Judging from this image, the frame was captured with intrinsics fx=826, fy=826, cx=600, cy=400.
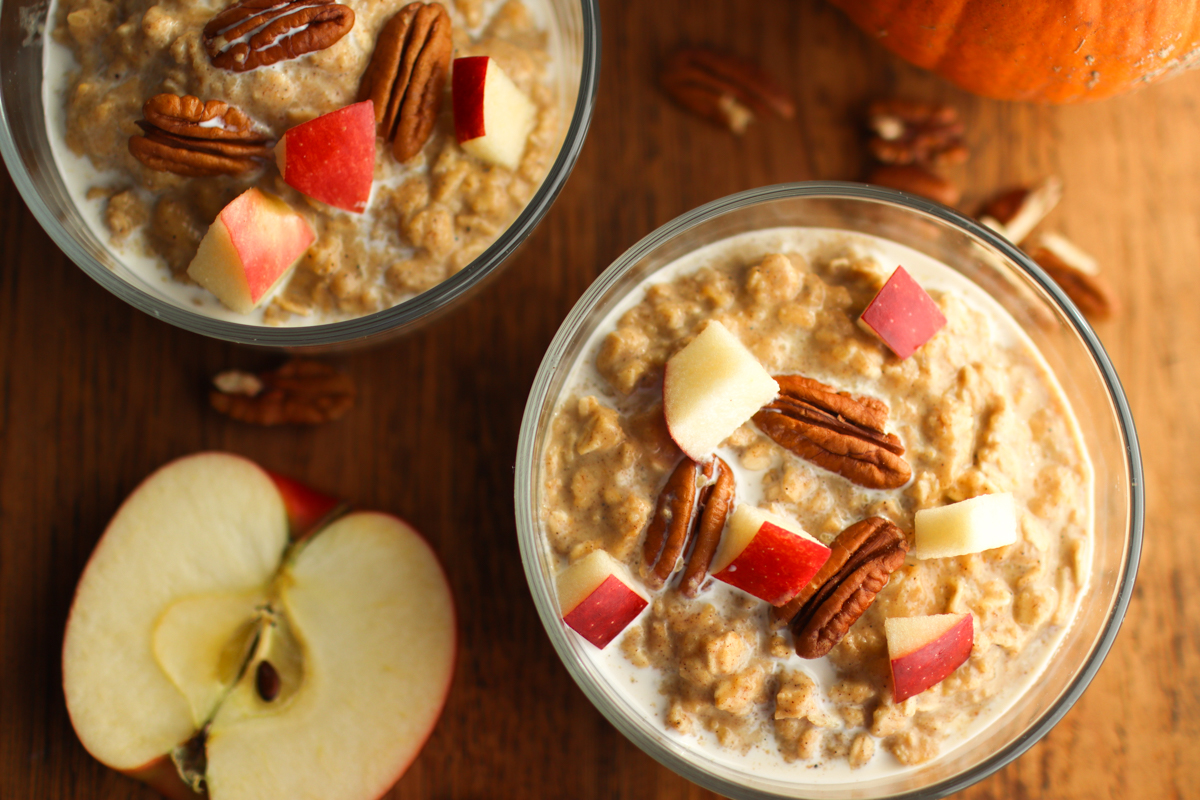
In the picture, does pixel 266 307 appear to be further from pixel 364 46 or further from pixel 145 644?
pixel 145 644

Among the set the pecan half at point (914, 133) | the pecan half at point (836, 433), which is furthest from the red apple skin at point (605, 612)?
the pecan half at point (914, 133)

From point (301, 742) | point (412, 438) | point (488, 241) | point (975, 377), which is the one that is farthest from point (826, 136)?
point (301, 742)

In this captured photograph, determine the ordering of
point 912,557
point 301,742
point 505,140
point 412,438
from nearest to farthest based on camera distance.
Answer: point 912,557
point 505,140
point 301,742
point 412,438

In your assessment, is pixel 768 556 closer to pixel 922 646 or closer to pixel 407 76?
pixel 922 646

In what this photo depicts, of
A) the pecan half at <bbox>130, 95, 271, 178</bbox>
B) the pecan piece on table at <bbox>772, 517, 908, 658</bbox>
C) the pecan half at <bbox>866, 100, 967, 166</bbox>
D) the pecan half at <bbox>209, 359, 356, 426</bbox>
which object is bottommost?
the pecan piece on table at <bbox>772, 517, 908, 658</bbox>

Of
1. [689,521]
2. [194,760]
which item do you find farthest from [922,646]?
[194,760]

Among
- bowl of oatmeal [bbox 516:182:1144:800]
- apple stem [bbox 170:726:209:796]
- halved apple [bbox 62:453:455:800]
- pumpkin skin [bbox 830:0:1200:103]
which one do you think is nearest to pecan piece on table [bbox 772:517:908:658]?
bowl of oatmeal [bbox 516:182:1144:800]

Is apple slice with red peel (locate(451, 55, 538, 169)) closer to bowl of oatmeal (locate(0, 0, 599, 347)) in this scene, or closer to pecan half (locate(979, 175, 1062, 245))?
bowl of oatmeal (locate(0, 0, 599, 347))
